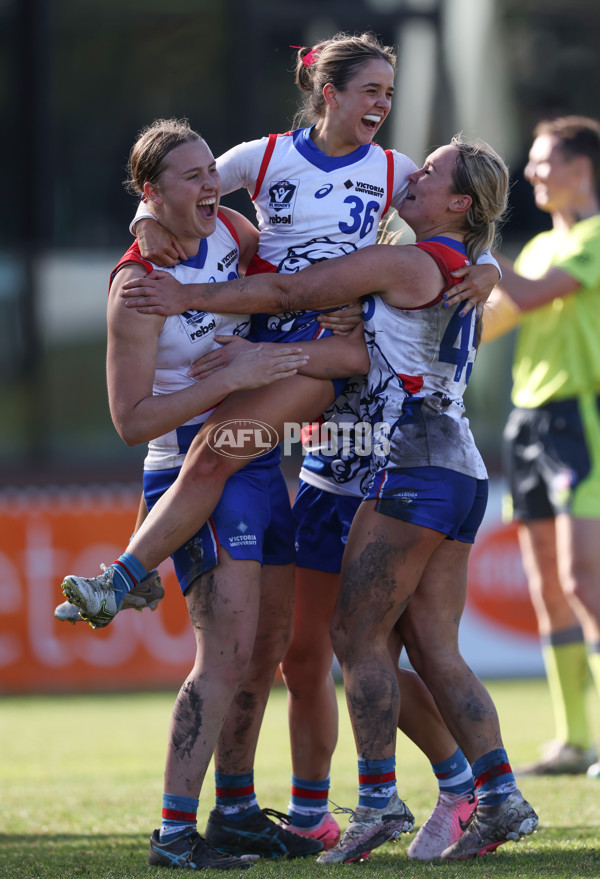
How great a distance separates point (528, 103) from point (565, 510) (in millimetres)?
8360

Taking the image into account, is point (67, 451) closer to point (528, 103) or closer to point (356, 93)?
point (528, 103)

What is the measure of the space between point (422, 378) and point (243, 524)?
70cm

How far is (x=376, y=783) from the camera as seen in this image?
365cm

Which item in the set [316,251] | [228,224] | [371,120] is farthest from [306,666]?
[371,120]

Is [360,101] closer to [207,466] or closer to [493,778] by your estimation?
[207,466]

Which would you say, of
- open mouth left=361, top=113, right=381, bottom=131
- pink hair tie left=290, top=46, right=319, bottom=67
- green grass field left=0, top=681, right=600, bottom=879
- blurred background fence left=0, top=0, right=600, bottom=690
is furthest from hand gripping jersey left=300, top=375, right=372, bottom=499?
blurred background fence left=0, top=0, right=600, bottom=690

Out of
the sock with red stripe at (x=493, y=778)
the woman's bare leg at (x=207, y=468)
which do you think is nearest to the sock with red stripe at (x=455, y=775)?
the sock with red stripe at (x=493, y=778)

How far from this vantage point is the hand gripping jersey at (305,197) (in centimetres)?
390

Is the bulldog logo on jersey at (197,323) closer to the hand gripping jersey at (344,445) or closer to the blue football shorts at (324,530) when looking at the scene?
the hand gripping jersey at (344,445)

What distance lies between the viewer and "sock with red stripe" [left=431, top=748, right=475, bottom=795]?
3.94m

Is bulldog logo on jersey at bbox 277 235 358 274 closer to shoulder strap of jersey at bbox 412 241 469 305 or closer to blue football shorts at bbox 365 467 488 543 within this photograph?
shoulder strap of jersey at bbox 412 241 469 305

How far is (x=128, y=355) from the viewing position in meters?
3.70

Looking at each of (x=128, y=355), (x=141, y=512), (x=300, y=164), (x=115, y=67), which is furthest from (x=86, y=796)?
(x=115, y=67)

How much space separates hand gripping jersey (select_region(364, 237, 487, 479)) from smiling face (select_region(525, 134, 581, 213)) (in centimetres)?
233
